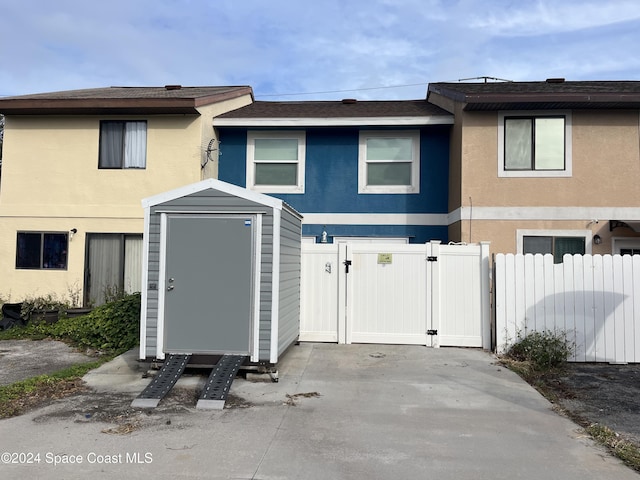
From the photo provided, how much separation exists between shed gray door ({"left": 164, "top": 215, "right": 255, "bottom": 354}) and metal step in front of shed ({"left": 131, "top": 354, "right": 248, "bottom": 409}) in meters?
0.20

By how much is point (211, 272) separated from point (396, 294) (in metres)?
3.72

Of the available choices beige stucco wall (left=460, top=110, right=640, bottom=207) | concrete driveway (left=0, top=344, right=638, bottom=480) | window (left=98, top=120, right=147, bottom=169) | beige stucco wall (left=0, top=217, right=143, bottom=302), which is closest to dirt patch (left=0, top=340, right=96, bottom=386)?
concrete driveway (left=0, top=344, right=638, bottom=480)

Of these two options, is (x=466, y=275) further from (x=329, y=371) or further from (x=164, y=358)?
(x=164, y=358)

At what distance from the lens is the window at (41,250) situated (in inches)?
451

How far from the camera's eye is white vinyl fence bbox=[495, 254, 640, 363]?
8312mm

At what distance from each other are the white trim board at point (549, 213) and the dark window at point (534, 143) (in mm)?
933

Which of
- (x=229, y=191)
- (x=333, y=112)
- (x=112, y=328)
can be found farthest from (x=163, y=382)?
(x=333, y=112)

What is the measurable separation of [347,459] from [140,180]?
29.9 ft

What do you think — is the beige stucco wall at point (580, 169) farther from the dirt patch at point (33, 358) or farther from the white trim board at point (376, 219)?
the dirt patch at point (33, 358)

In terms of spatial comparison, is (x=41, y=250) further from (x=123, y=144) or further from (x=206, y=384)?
(x=206, y=384)

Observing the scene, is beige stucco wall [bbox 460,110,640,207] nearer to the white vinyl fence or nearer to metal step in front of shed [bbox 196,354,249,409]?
the white vinyl fence

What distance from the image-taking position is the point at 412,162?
12.1 meters

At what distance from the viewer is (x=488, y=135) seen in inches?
419

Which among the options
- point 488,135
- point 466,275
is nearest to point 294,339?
point 466,275
